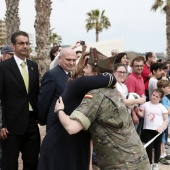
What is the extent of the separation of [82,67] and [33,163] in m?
1.74

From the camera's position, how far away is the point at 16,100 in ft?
11.6

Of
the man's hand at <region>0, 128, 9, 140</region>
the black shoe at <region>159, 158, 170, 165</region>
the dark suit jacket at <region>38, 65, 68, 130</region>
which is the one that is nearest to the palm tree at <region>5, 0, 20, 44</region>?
the black shoe at <region>159, 158, 170, 165</region>

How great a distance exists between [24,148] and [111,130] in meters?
1.71

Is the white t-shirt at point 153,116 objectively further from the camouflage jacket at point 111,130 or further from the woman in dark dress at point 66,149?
the camouflage jacket at point 111,130

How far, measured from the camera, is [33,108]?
3674mm

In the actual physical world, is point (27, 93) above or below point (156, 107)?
above

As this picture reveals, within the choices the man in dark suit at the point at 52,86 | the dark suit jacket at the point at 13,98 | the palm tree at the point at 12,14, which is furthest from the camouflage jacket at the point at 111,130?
the palm tree at the point at 12,14

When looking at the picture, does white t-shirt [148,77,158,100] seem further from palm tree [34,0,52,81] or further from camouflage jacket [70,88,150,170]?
palm tree [34,0,52,81]

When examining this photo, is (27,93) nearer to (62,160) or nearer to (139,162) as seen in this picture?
(62,160)

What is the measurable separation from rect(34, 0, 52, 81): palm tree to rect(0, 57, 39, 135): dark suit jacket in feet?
23.6

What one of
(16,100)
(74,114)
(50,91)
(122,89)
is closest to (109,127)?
(74,114)

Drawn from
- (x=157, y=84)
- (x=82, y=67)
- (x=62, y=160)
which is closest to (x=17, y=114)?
(x=62, y=160)

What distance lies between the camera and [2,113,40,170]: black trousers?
358 centimetres

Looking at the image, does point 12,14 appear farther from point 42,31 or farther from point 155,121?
point 155,121
